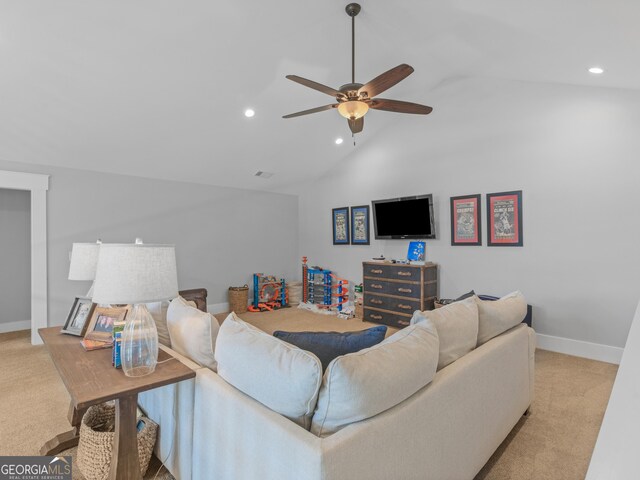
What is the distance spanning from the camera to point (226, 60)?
11.2 ft

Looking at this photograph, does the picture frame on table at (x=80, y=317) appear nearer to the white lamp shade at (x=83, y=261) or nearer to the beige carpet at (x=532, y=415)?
the white lamp shade at (x=83, y=261)

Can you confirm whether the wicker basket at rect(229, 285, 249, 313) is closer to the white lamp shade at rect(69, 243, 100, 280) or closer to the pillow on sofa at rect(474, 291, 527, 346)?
the white lamp shade at rect(69, 243, 100, 280)

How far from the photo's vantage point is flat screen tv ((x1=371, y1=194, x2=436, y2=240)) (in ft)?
16.0

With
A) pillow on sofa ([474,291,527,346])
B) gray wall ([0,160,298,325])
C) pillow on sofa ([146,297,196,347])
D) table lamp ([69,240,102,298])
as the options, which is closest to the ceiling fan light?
pillow on sofa ([474,291,527,346])

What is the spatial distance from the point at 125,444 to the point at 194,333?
1.69ft

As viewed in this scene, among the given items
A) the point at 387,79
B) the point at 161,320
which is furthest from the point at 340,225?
the point at 161,320

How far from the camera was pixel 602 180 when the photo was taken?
141 inches

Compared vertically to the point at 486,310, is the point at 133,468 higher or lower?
lower

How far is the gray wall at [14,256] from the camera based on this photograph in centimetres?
472

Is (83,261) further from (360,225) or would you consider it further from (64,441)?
(360,225)

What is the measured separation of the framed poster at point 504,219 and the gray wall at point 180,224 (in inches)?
148

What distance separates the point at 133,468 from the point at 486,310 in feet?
6.39

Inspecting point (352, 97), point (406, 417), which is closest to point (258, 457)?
point (406, 417)

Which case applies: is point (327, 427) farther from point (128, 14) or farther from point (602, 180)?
point (602, 180)
